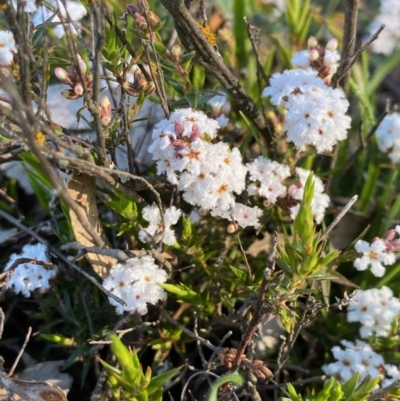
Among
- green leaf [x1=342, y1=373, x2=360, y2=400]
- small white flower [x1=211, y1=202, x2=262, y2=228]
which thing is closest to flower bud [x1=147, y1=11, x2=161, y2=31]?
small white flower [x1=211, y1=202, x2=262, y2=228]

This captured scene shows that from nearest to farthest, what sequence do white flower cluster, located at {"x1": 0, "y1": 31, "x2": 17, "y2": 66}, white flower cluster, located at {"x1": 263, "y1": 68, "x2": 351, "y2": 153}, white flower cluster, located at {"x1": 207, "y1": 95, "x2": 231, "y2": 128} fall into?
white flower cluster, located at {"x1": 0, "y1": 31, "x2": 17, "y2": 66} → white flower cluster, located at {"x1": 263, "y1": 68, "x2": 351, "y2": 153} → white flower cluster, located at {"x1": 207, "y1": 95, "x2": 231, "y2": 128}

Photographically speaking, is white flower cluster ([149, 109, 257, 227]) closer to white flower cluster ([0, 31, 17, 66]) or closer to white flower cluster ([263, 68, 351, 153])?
white flower cluster ([263, 68, 351, 153])

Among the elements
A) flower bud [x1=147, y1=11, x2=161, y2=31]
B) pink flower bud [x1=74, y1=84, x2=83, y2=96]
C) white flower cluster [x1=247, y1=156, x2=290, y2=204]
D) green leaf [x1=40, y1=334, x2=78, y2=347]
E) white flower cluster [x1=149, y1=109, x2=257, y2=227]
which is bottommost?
green leaf [x1=40, y1=334, x2=78, y2=347]

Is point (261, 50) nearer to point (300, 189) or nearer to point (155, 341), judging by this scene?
point (300, 189)

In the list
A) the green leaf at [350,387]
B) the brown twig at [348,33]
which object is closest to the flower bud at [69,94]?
the brown twig at [348,33]

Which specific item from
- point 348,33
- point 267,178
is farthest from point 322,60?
point 267,178

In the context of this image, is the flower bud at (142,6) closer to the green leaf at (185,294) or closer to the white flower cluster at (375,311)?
the green leaf at (185,294)
